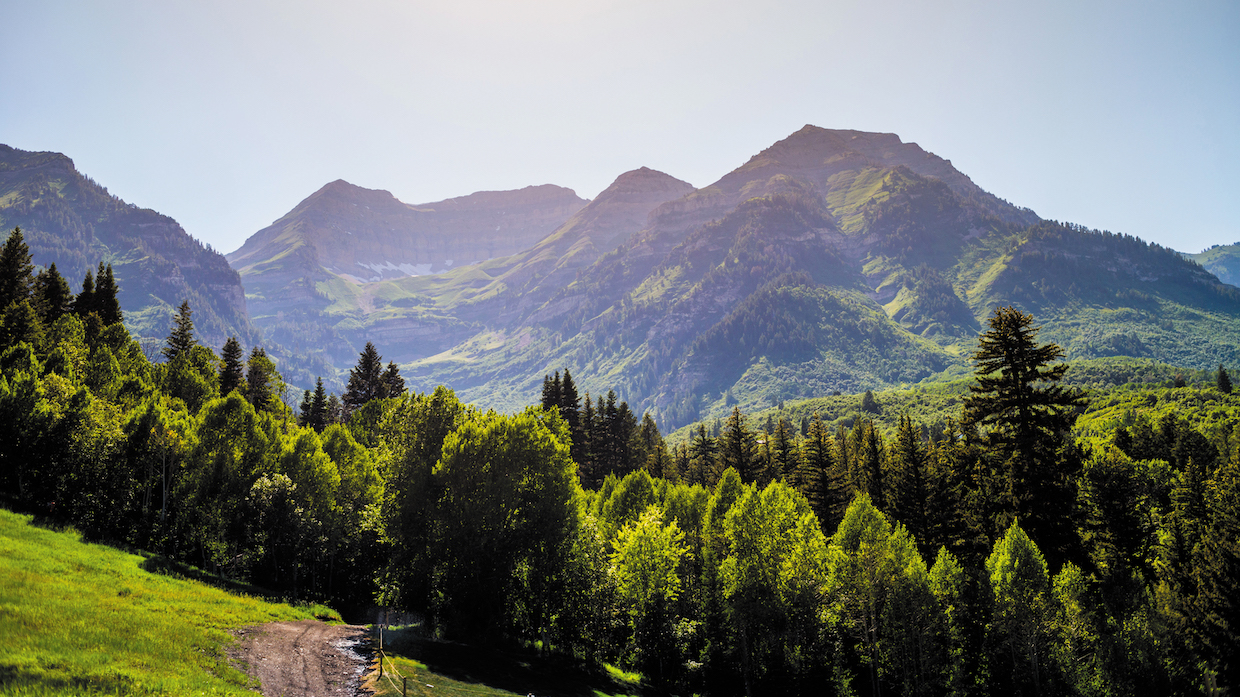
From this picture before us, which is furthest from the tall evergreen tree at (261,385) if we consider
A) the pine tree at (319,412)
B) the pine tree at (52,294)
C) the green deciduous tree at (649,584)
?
the green deciduous tree at (649,584)

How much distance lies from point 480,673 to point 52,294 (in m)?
89.6

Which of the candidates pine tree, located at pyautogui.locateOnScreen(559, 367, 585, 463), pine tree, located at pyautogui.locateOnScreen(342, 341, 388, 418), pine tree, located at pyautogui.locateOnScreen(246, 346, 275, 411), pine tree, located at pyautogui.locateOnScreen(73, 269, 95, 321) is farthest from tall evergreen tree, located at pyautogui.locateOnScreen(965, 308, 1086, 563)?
pine tree, located at pyautogui.locateOnScreen(73, 269, 95, 321)

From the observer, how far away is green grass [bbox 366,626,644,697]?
2820cm

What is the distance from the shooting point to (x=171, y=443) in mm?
52219

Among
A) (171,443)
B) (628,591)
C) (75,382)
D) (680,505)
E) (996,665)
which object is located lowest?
(996,665)

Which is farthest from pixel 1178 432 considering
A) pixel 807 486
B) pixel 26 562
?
pixel 26 562

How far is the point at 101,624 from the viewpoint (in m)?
22.5

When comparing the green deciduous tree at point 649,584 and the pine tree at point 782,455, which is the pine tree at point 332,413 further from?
the pine tree at point 782,455

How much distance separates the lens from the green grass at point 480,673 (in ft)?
92.5

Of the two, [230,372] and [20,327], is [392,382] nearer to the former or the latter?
[230,372]

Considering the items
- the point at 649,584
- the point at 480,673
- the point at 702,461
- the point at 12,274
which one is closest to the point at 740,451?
the point at 702,461

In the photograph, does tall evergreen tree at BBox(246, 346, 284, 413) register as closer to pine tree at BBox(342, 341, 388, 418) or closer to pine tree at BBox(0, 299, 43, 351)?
pine tree at BBox(342, 341, 388, 418)

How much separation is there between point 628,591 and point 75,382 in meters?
55.6

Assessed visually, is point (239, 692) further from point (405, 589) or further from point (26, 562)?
point (405, 589)
